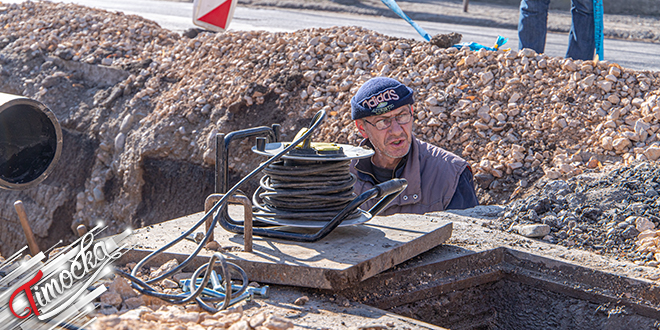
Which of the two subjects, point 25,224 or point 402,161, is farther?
point 402,161

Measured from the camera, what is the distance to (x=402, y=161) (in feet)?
14.4

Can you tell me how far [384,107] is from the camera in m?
4.02

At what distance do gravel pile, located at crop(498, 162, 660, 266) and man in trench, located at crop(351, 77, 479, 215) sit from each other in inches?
27.2

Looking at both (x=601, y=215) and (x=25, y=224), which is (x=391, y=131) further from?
(x=25, y=224)

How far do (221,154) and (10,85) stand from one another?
20.8 feet

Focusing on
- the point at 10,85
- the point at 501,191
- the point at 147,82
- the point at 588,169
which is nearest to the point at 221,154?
the point at 501,191

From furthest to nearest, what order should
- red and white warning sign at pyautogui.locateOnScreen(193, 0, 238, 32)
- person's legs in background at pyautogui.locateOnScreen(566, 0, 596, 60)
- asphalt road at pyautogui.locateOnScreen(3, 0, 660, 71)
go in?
asphalt road at pyautogui.locateOnScreen(3, 0, 660, 71) < red and white warning sign at pyautogui.locateOnScreen(193, 0, 238, 32) < person's legs in background at pyautogui.locateOnScreen(566, 0, 596, 60)

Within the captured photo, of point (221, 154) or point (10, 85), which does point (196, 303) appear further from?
point (10, 85)

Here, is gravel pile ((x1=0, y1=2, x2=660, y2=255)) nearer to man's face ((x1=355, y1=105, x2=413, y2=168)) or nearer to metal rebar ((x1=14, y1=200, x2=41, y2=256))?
man's face ((x1=355, y1=105, x2=413, y2=168))

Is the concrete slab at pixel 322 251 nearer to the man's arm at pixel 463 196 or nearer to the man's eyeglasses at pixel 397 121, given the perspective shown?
the man's eyeglasses at pixel 397 121

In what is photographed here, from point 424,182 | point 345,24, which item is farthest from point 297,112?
point 345,24

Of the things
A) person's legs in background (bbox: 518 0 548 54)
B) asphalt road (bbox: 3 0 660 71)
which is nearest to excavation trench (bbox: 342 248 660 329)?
person's legs in background (bbox: 518 0 548 54)

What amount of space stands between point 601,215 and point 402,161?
1.47 metres

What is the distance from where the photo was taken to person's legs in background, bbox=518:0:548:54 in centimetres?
583
